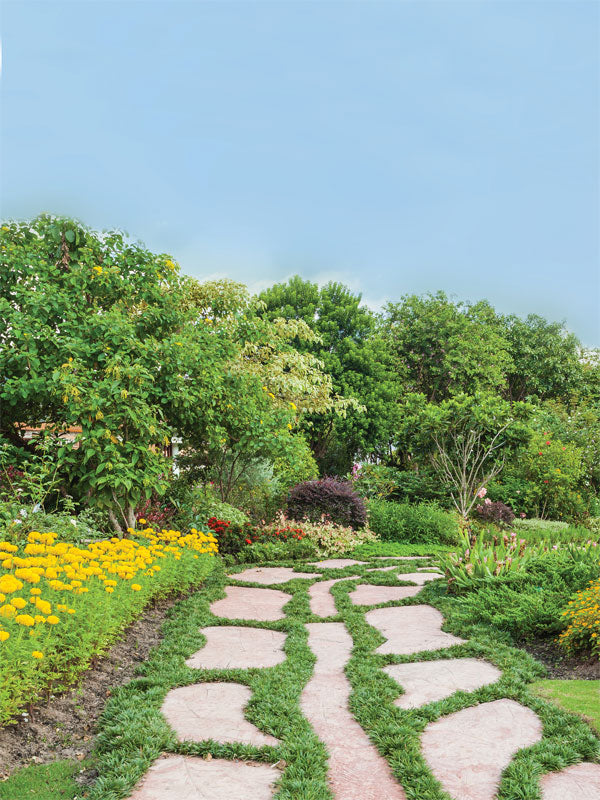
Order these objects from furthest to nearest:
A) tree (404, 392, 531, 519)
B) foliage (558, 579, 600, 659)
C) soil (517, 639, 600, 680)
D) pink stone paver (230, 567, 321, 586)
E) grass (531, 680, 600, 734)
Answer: tree (404, 392, 531, 519) < pink stone paver (230, 567, 321, 586) < foliage (558, 579, 600, 659) < soil (517, 639, 600, 680) < grass (531, 680, 600, 734)

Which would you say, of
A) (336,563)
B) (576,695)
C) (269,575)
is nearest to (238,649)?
(576,695)

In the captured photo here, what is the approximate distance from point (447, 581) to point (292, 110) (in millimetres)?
4608

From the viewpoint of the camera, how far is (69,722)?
9.36 ft

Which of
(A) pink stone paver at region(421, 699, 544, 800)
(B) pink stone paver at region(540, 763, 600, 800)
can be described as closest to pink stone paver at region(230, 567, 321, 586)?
(A) pink stone paver at region(421, 699, 544, 800)

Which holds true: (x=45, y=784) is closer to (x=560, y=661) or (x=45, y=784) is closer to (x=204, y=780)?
(x=204, y=780)

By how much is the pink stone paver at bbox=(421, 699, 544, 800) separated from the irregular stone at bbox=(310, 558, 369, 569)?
13.7ft

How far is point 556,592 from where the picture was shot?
4.86 m

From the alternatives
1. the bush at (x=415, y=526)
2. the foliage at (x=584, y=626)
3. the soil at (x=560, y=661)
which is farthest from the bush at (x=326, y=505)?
the foliage at (x=584, y=626)

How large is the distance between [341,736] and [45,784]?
4.15 feet

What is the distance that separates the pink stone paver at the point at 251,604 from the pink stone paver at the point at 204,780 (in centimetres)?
229

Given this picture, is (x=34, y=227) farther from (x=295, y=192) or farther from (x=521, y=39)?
(x=521, y=39)

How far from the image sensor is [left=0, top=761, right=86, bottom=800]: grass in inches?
88.0

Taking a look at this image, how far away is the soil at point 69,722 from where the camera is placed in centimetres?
254

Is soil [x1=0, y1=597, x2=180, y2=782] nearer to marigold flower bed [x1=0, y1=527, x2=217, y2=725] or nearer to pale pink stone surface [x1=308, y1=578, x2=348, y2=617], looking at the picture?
marigold flower bed [x1=0, y1=527, x2=217, y2=725]
